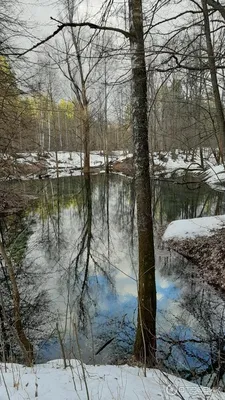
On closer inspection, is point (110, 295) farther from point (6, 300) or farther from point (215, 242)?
point (215, 242)

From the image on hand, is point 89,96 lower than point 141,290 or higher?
higher

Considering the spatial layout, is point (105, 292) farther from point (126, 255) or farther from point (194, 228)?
point (194, 228)

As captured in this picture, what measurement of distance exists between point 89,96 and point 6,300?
20771 mm

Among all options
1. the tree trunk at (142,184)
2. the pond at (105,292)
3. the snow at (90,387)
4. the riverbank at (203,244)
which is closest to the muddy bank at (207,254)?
the riverbank at (203,244)

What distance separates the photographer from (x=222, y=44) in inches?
225

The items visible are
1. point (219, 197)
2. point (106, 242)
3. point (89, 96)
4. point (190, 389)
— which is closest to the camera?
point (190, 389)

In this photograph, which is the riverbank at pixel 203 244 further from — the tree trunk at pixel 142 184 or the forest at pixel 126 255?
the tree trunk at pixel 142 184

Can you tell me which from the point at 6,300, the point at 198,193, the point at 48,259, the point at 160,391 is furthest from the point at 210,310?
the point at 198,193

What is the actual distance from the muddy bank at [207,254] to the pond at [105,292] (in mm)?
258

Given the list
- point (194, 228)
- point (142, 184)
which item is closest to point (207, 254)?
point (194, 228)

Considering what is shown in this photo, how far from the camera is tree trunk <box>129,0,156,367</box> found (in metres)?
3.74

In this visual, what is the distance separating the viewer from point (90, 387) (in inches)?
94.9

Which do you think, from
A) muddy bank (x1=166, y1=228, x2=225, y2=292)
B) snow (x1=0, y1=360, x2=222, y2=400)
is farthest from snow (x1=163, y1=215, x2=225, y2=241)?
→ snow (x1=0, y1=360, x2=222, y2=400)

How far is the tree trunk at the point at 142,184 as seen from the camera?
3.74 meters
